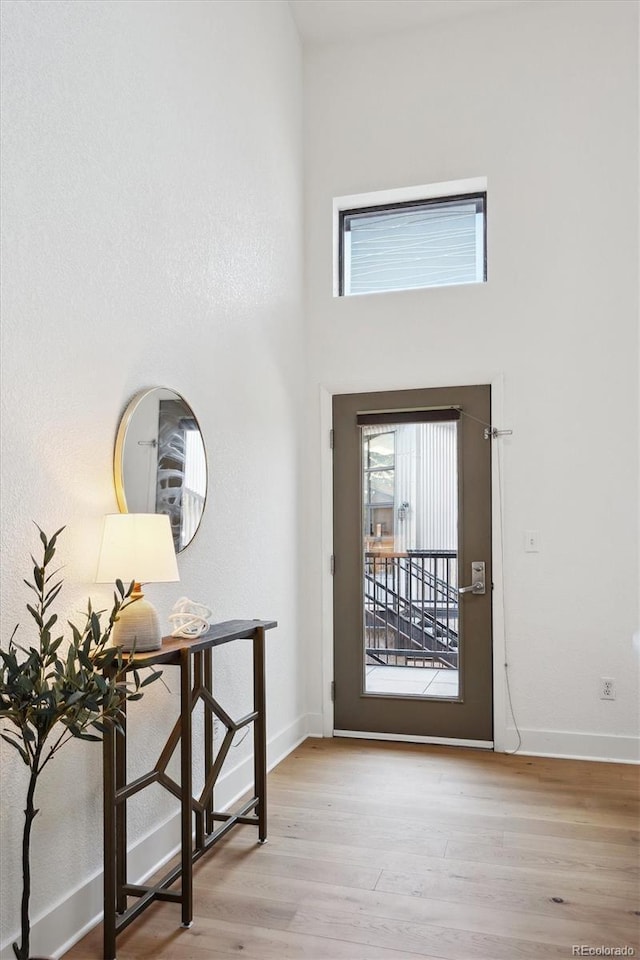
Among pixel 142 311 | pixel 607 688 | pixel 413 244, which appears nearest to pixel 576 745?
→ pixel 607 688

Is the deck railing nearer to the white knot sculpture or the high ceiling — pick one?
the white knot sculpture

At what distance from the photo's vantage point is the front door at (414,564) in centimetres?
417

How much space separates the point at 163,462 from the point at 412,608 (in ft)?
6.66

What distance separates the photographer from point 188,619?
2584mm

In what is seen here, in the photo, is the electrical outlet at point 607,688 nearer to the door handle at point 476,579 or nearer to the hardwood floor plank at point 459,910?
the door handle at point 476,579

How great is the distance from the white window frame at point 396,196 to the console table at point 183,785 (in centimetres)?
253

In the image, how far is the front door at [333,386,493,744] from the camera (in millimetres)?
4168

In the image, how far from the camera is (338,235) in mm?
4621

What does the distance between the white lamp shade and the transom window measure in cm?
272

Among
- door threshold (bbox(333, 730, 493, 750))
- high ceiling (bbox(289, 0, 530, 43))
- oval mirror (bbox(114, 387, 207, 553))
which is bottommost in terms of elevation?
door threshold (bbox(333, 730, 493, 750))

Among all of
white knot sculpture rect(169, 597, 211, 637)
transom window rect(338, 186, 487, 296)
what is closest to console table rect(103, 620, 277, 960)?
white knot sculpture rect(169, 597, 211, 637)

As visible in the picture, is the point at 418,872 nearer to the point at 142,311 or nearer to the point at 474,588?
the point at 474,588

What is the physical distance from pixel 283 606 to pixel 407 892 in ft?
5.80

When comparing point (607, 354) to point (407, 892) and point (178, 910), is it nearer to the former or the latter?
point (407, 892)
